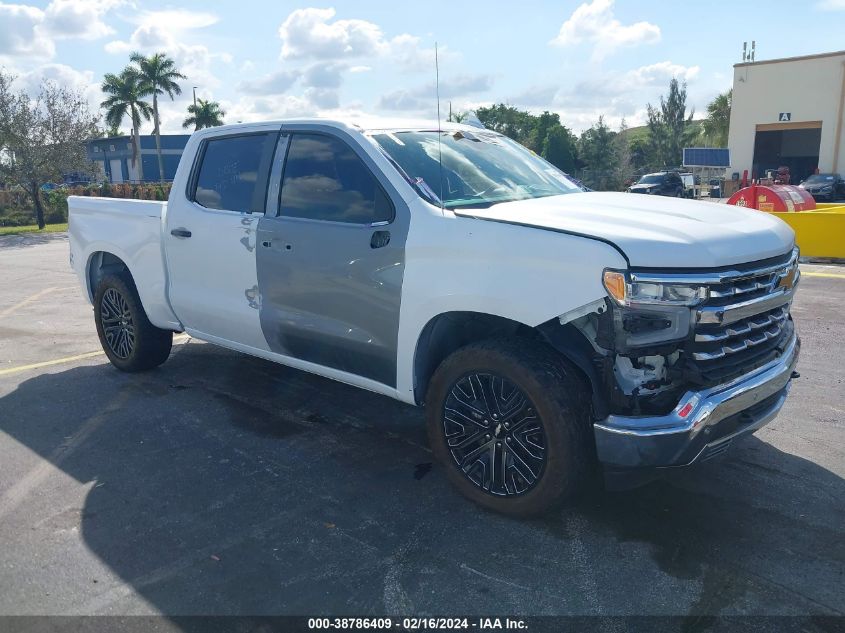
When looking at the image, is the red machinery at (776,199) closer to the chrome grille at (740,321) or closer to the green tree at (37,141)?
the chrome grille at (740,321)

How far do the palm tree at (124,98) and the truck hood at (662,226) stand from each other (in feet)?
187

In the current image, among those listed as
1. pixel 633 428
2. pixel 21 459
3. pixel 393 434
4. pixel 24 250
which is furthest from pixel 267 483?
pixel 24 250

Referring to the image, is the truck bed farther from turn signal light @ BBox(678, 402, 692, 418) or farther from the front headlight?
turn signal light @ BBox(678, 402, 692, 418)

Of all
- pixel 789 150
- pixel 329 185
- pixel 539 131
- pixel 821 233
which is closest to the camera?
pixel 329 185

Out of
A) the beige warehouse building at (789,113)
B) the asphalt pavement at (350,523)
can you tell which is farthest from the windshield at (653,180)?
the asphalt pavement at (350,523)

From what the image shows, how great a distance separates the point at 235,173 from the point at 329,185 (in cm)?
104

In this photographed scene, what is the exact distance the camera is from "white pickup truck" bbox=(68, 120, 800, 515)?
325 centimetres

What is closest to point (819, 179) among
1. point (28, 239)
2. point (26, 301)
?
point (28, 239)

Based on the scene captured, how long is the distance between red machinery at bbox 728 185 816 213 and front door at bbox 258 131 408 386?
1232cm

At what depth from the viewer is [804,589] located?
3.10 meters

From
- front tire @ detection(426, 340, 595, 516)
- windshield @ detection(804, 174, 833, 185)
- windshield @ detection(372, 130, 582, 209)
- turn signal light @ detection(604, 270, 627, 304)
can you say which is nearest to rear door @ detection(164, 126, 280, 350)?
windshield @ detection(372, 130, 582, 209)

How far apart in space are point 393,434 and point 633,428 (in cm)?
210

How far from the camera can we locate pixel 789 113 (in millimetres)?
43156

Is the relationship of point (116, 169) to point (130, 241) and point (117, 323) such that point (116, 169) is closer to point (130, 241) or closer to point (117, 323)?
point (117, 323)
